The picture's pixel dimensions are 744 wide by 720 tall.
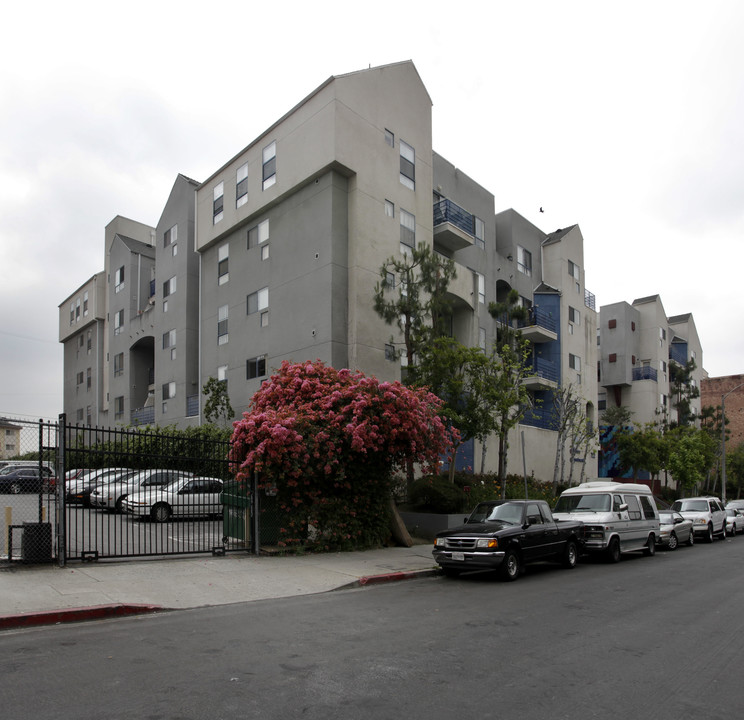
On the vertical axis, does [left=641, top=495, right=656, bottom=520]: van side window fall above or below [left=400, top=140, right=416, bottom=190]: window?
below

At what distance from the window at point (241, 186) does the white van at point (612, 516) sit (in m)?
19.1

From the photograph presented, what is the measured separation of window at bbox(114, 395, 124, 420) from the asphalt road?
32662mm

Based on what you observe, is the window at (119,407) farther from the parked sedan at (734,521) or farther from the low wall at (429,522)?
the parked sedan at (734,521)

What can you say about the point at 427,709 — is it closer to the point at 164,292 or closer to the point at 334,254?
the point at 334,254

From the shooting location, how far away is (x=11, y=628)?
26.8ft

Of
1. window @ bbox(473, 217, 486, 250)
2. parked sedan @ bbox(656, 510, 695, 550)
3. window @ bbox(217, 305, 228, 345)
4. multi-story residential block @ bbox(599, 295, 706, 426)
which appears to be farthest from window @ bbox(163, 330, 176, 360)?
multi-story residential block @ bbox(599, 295, 706, 426)

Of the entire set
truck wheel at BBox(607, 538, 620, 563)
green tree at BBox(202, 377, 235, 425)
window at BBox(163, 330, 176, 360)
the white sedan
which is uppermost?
window at BBox(163, 330, 176, 360)

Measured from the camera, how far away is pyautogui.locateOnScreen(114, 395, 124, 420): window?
40.4 meters

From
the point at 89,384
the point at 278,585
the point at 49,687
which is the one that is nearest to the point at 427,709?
the point at 49,687

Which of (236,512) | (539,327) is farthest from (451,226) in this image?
(236,512)

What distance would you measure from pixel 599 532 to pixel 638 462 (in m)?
25.8

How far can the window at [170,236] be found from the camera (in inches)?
1412

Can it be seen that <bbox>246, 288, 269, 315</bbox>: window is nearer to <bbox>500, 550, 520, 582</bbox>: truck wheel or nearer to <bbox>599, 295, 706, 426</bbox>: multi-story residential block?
<bbox>500, 550, 520, 582</bbox>: truck wheel

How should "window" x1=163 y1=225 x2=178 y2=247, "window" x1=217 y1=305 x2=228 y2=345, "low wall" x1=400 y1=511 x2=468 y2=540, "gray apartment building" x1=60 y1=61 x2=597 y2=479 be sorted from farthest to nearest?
"window" x1=163 y1=225 x2=178 y2=247 < "window" x1=217 y1=305 x2=228 y2=345 < "gray apartment building" x1=60 y1=61 x2=597 y2=479 < "low wall" x1=400 y1=511 x2=468 y2=540
